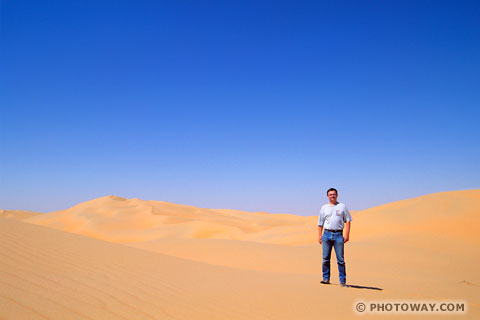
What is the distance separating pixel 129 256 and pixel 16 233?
2.59 metres

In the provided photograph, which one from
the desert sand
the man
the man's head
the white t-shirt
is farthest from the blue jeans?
the man's head

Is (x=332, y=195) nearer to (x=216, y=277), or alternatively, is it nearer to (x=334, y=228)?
(x=334, y=228)

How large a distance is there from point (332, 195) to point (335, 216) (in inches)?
16.4

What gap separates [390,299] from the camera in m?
4.93

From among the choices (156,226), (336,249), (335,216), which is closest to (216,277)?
(336,249)

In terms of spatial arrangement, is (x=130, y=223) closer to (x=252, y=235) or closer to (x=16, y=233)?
(x=252, y=235)

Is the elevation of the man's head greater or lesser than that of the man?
greater

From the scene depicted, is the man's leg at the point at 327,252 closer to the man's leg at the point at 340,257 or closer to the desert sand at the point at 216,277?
the man's leg at the point at 340,257

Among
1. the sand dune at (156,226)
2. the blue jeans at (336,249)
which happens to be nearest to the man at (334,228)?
the blue jeans at (336,249)

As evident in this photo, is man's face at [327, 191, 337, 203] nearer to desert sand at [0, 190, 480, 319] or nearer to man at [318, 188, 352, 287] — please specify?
man at [318, 188, 352, 287]

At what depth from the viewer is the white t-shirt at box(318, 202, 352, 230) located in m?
5.96

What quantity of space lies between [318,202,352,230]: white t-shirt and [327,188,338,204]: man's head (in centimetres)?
9

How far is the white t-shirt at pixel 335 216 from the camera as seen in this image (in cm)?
596

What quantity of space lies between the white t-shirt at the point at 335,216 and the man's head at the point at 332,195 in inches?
3.7
